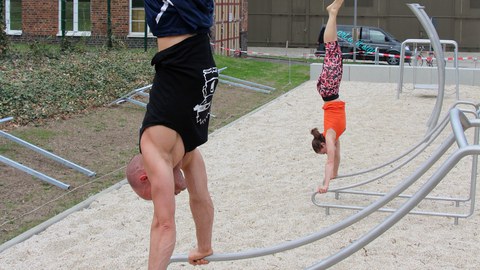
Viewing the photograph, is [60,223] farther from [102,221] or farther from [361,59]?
[361,59]

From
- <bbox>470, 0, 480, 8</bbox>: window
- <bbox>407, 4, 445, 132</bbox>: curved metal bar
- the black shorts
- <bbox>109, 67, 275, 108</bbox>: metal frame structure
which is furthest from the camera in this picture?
<bbox>470, 0, 480, 8</bbox>: window

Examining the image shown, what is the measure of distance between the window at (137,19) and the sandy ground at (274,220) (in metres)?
12.7


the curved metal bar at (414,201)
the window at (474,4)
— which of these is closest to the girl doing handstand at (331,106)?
the curved metal bar at (414,201)

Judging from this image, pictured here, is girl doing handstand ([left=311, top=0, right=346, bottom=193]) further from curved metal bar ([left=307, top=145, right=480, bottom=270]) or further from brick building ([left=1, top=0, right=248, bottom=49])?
brick building ([left=1, top=0, right=248, bottom=49])

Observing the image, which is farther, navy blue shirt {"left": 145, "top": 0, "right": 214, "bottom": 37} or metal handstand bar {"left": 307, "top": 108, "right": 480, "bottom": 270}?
navy blue shirt {"left": 145, "top": 0, "right": 214, "bottom": 37}

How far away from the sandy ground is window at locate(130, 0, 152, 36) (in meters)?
12.7

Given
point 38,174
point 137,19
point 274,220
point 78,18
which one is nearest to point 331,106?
point 274,220

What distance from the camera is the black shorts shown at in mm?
3545

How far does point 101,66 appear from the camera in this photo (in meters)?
14.4

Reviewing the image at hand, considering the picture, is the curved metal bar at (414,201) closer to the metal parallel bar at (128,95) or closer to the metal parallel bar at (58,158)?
the metal parallel bar at (58,158)

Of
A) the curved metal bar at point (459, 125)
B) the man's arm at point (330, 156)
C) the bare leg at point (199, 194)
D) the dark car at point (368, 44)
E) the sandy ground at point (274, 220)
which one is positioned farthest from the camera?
the dark car at point (368, 44)

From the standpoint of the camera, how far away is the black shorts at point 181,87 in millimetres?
3545

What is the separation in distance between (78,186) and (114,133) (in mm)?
2903

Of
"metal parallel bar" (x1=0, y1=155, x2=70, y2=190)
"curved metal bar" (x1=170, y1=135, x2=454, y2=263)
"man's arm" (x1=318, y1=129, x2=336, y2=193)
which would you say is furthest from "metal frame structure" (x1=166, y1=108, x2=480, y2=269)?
"metal parallel bar" (x1=0, y1=155, x2=70, y2=190)
